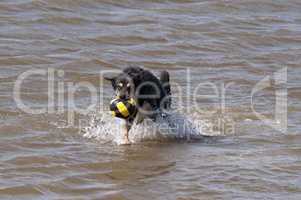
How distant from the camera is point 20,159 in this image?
811 cm

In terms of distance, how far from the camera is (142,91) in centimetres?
873

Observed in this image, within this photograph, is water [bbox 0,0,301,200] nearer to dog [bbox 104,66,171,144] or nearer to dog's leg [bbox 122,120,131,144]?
dog's leg [bbox 122,120,131,144]

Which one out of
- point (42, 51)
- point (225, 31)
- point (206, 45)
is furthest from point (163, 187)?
point (225, 31)

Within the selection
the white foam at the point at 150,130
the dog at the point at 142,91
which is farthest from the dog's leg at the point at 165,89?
the white foam at the point at 150,130

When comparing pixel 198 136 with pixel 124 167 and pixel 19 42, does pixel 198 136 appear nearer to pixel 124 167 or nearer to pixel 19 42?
pixel 124 167

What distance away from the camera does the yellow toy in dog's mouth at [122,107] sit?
8234 millimetres

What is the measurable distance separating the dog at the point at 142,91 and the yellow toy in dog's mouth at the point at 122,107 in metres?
0.07

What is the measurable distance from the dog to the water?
324 millimetres

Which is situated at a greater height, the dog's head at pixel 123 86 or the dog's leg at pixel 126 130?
the dog's head at pixel 123 86

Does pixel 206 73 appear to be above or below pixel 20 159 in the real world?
above

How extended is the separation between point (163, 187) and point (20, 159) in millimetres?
1694

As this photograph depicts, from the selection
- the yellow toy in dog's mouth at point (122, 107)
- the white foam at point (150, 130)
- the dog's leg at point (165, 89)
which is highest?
the dog's leg at point (165, 89)

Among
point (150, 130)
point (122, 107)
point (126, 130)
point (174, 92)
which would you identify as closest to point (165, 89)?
point (150, 130)

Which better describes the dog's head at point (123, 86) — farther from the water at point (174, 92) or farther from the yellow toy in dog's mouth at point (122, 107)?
the water at point (174, 92)
